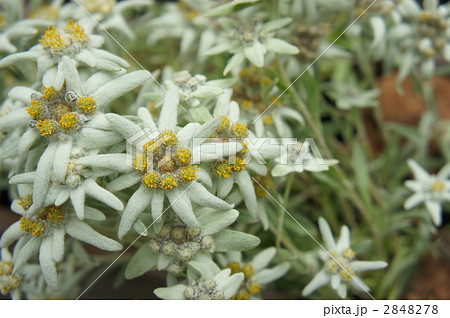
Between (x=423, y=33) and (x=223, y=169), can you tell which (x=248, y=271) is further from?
(x=423, y=33)

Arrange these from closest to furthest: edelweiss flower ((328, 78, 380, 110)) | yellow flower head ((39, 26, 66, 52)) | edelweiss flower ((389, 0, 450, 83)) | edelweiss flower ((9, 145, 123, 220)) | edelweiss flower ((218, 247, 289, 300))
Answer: edelweiss flower ((9, 145, 123, 220)) → yellow flower head ((39, 26, 66, 52)) → edelweiss flower ((218, 247, 289, 300)) → edelweiss flower ((389, 0, 450, 83)) → edelweiss flower ((328, 78, 380, 110))

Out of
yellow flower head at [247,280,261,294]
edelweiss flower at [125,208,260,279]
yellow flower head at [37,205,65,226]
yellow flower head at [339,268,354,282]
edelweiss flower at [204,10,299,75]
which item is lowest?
yellow flower head at [247,280,261,294]

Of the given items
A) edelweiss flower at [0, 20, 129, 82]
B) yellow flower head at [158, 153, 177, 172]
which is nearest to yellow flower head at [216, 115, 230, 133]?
yellow flower head at [158, 153, 177, 172]

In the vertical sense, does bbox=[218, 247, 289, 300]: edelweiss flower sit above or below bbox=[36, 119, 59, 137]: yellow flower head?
below

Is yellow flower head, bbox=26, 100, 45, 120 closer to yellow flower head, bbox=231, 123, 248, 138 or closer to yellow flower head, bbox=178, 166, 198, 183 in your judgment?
yellow flower head, bbox=178, 166, 198, 183

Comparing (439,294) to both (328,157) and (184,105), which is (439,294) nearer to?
(328,157)

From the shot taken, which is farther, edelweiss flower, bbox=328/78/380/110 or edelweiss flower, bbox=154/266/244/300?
edelweiss flower, bbox=328/78/380/110

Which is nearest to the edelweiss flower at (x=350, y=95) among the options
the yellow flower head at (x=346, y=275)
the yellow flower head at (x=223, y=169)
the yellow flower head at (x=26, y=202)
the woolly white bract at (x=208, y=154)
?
the woolly white bract at (x=208, y=154)

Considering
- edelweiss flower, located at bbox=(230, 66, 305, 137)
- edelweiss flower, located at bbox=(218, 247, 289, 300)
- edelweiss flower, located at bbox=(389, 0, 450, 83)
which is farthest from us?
edelweiss flower, located at bbox=(389, 0, 450, 83)
